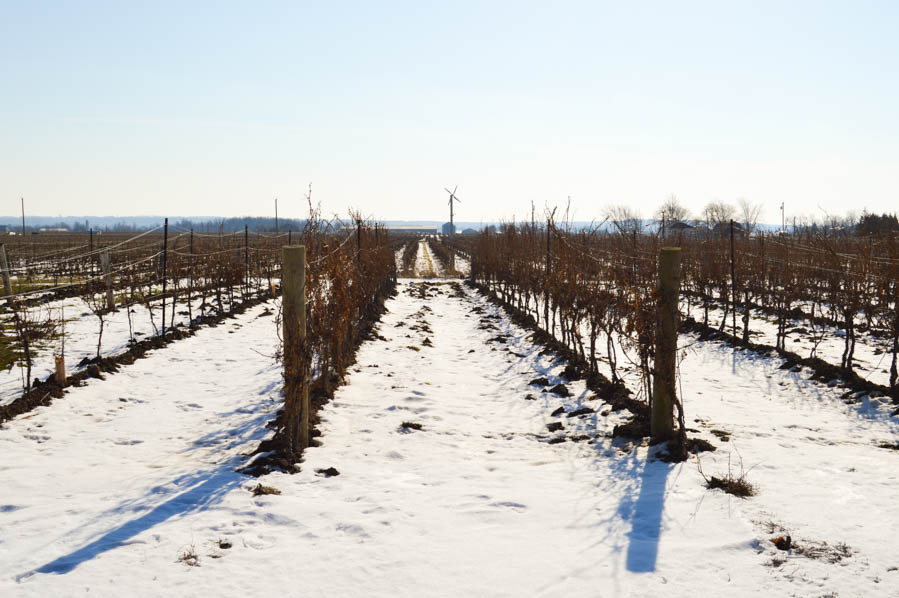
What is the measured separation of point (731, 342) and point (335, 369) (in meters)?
7.30

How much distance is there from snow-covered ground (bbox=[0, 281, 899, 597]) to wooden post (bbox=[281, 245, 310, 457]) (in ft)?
1.13

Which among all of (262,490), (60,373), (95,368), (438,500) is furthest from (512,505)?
(95,368)

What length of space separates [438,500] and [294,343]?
1.77m

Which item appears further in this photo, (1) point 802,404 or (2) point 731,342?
(2) point 731,342

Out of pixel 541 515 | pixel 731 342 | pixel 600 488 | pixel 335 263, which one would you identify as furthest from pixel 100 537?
pixel 731 342

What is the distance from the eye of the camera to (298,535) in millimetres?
3740

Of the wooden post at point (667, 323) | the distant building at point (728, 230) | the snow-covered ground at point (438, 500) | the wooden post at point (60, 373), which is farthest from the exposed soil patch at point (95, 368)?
the distant building at point (728, 230)

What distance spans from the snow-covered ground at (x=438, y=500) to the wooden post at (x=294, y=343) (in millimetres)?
343

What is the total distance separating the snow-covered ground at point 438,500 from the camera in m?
3.25

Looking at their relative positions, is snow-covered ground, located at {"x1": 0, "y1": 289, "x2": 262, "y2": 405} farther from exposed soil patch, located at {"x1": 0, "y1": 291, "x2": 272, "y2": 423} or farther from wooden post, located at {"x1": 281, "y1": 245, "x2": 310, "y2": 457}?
wooden post, located at {"x1": 281, "y1": 245, "x2": 310, "y2": 457}

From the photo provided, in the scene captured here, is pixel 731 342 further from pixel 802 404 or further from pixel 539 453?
pixel 539 453

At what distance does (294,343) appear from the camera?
16.5ft

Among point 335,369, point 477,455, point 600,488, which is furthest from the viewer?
point 335,369

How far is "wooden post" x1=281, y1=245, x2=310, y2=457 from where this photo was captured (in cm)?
502
